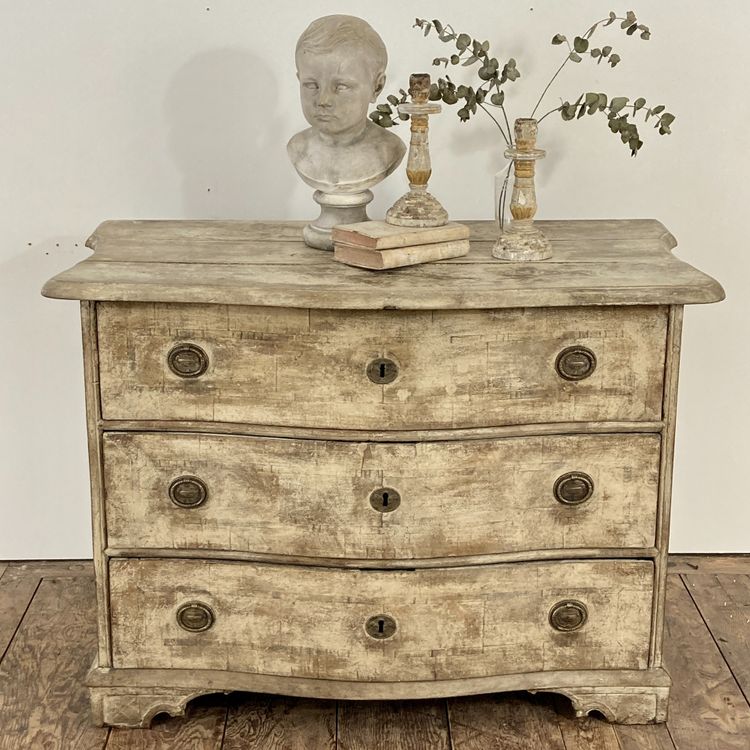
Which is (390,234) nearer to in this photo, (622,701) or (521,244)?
(521,244)

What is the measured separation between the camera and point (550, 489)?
2344 millimetres

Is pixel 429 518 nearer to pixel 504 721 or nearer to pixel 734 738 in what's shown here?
pixel 504 721

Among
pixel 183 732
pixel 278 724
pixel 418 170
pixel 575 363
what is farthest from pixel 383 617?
pixel 418 170

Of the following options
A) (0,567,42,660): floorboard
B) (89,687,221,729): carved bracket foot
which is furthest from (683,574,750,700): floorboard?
(0,567,42,660): floorboard

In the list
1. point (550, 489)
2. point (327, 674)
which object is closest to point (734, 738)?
point (550, 489)

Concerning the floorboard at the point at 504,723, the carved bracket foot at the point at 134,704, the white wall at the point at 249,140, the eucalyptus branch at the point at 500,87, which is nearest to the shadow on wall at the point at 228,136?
the white wall at the point at 249,140

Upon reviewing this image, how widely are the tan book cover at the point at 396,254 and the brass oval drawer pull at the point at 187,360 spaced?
32 cm

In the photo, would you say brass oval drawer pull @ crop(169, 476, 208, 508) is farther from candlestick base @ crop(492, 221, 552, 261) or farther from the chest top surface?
candlestick base @ crop(492, 221, 552, 261)

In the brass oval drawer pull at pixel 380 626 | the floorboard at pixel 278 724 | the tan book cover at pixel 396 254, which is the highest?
the tan book cover at pixel 396 254

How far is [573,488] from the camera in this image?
2.34 m

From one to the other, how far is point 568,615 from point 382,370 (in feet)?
2.06

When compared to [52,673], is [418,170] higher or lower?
higher

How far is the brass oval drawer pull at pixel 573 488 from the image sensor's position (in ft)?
7.66

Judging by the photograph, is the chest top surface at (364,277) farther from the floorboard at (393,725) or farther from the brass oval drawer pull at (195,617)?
the floorboard at (393,725)
